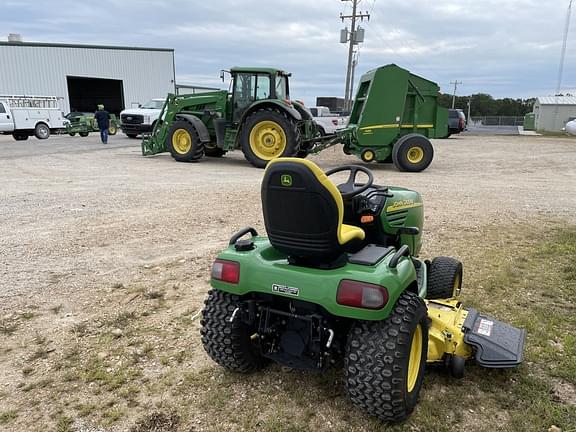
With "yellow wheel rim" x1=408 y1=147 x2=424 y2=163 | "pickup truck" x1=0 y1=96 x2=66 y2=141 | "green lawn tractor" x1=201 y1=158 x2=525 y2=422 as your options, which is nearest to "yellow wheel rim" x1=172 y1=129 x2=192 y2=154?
"yellow wheel rim" x1=408 y1=147 x2=424 y2=163

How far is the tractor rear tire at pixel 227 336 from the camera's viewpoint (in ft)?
8.64

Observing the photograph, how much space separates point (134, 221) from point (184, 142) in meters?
6.68

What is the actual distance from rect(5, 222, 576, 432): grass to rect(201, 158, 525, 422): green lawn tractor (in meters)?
0.15

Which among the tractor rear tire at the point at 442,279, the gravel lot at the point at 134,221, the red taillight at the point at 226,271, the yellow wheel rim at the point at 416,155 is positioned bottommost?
the gravel lot at the point at 134,221

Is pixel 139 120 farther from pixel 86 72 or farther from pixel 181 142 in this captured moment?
pixel 86 72

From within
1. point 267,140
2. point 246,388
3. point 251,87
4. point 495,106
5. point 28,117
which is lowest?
point 246,388

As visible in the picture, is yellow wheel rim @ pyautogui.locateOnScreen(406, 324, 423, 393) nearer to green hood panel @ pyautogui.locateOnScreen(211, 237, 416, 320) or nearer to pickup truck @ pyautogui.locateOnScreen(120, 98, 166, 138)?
green hood panel @ pyautogui.locateOnScreen(211, 237, 416, 320)

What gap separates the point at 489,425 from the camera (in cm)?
238

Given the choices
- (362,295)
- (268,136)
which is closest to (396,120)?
(268,136)

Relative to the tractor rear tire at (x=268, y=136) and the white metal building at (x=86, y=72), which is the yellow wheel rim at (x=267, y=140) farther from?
the white metal building at (x=86, y=72)

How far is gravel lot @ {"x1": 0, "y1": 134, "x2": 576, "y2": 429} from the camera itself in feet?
11.9

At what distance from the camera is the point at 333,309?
2242 mm

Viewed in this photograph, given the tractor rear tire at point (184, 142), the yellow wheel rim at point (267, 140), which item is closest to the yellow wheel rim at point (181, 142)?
the tractor rear tire at point (184, 142)

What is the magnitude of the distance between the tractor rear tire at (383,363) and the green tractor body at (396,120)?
9.24 metres
